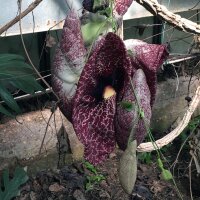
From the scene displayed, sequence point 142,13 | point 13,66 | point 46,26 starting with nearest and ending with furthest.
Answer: point 13,66, point 46,26, point 142,13

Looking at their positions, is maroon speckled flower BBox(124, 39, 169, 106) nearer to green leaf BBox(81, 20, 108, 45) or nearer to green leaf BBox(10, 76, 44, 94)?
green leaf BBox(81, 20, 108, 45)

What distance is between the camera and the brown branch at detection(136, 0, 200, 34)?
80 centimetres

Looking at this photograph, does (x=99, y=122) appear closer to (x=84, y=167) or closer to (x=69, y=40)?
(x=69, y=40)

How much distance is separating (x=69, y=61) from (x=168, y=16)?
0.27m

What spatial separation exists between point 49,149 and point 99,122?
4.46ft

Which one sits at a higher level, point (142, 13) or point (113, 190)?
point (142, 13)

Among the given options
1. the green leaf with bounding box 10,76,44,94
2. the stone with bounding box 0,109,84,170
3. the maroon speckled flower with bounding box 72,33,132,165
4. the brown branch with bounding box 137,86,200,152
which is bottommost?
the stone with bounding box 0,109,84,170

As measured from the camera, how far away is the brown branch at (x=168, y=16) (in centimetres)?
80

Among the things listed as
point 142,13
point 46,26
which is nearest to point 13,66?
point 46,26

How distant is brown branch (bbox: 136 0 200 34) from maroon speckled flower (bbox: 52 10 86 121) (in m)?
0.18

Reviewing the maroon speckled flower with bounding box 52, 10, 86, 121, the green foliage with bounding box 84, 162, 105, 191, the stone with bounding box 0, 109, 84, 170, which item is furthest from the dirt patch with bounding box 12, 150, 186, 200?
the maroon speckled flower with bounding box 52, 10, 86, 121

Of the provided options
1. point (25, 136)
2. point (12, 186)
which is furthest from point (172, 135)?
point (25, 136)

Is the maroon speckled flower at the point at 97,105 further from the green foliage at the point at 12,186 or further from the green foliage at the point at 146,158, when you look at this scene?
the green foliage at the point at 146,158

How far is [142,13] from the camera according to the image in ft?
4.87
